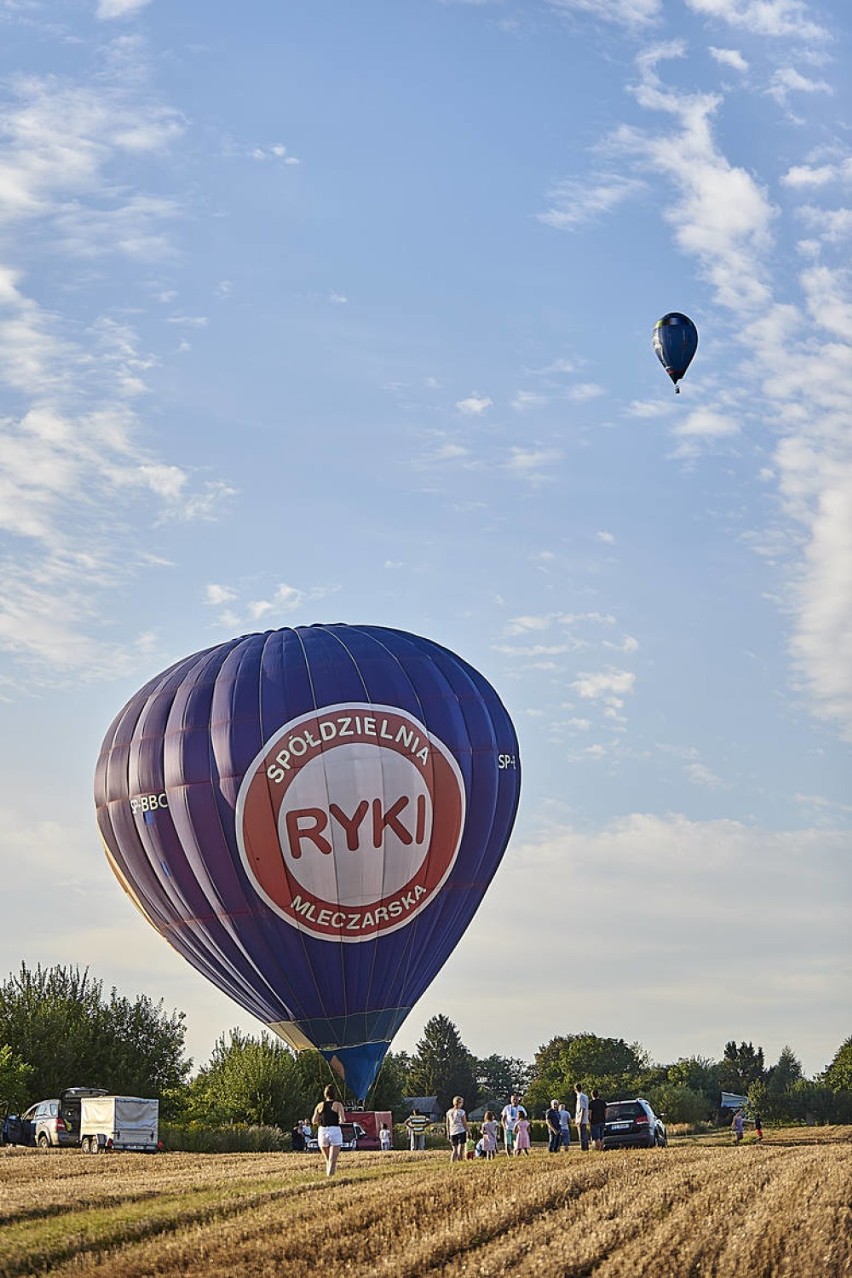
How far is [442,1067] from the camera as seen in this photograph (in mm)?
154375

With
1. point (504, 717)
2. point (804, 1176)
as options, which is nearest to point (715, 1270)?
point (804, 1176)

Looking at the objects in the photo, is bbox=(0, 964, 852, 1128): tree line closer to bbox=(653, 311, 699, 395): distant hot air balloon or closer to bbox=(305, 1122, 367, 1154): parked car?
bbox=(305, 1122, 367, 1154): parked car

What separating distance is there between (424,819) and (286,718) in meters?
5.07

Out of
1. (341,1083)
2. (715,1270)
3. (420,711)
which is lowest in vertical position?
(715,1270)

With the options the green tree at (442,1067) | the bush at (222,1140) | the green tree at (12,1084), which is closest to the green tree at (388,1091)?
the green tree at (12,1084)

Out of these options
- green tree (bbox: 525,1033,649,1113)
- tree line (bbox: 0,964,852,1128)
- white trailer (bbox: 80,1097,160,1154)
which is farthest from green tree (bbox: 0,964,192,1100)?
green tree (bbox: 525,1033,649,1113)

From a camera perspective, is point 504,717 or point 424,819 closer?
point 424,819

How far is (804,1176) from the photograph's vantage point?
106ft

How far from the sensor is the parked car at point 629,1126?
42469mm

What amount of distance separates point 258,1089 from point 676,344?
38112 mm

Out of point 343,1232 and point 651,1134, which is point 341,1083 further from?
point 343,1232

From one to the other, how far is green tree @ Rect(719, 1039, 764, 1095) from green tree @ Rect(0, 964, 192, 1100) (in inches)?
2779

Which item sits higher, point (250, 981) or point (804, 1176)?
point (250, 981)

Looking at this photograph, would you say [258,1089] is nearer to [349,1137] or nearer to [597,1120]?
[349,1137]
